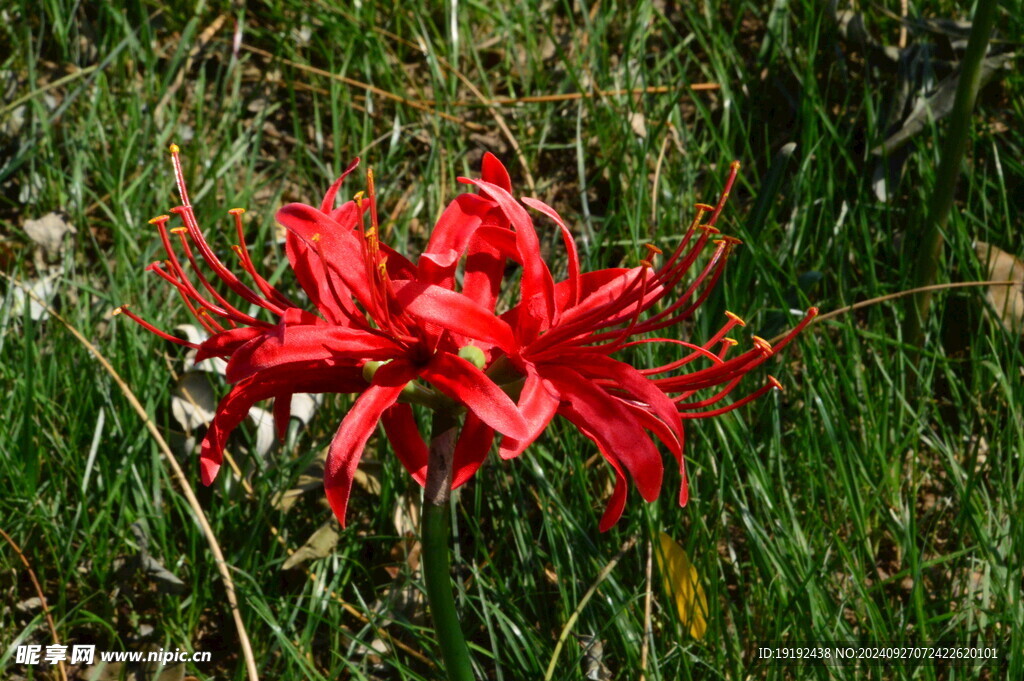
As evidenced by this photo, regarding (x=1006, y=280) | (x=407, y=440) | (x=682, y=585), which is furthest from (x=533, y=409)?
(x=1006, y=280)

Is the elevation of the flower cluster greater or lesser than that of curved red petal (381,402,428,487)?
greater

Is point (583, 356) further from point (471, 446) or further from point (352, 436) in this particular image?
point (352, 436)

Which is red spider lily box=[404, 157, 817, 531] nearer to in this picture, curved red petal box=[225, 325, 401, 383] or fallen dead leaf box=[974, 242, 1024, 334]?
curved red petal box=[225, 325, 401, 383]

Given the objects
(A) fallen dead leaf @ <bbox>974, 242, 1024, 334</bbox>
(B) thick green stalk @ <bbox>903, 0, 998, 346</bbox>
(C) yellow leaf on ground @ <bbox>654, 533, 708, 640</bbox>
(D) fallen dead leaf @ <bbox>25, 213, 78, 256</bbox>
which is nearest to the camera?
(C) yellow leaf on ground @ <bbox>654, 533, 708, 640</bbox>

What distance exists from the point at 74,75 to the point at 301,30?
32.8 inches

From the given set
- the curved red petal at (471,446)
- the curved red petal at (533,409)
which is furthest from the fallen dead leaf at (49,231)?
the curved red petal at (533,409)

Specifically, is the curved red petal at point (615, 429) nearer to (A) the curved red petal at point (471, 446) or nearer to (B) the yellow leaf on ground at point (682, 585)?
(A) the curved red petal at point (471, 446)

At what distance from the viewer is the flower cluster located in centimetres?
154

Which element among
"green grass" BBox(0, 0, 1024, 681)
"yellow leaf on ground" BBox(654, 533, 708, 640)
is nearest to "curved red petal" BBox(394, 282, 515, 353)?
"green grass" BBox(0, 0, 1024, 681)

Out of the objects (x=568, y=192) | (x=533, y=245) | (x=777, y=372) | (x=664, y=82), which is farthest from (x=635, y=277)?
(x=664, y=82)

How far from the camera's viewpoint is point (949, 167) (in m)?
2.73

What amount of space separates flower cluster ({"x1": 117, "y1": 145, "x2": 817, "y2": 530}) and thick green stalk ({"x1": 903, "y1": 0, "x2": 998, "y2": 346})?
45.9 inches

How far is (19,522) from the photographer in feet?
8.30

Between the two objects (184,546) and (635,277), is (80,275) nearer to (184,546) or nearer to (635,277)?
(184,546)
